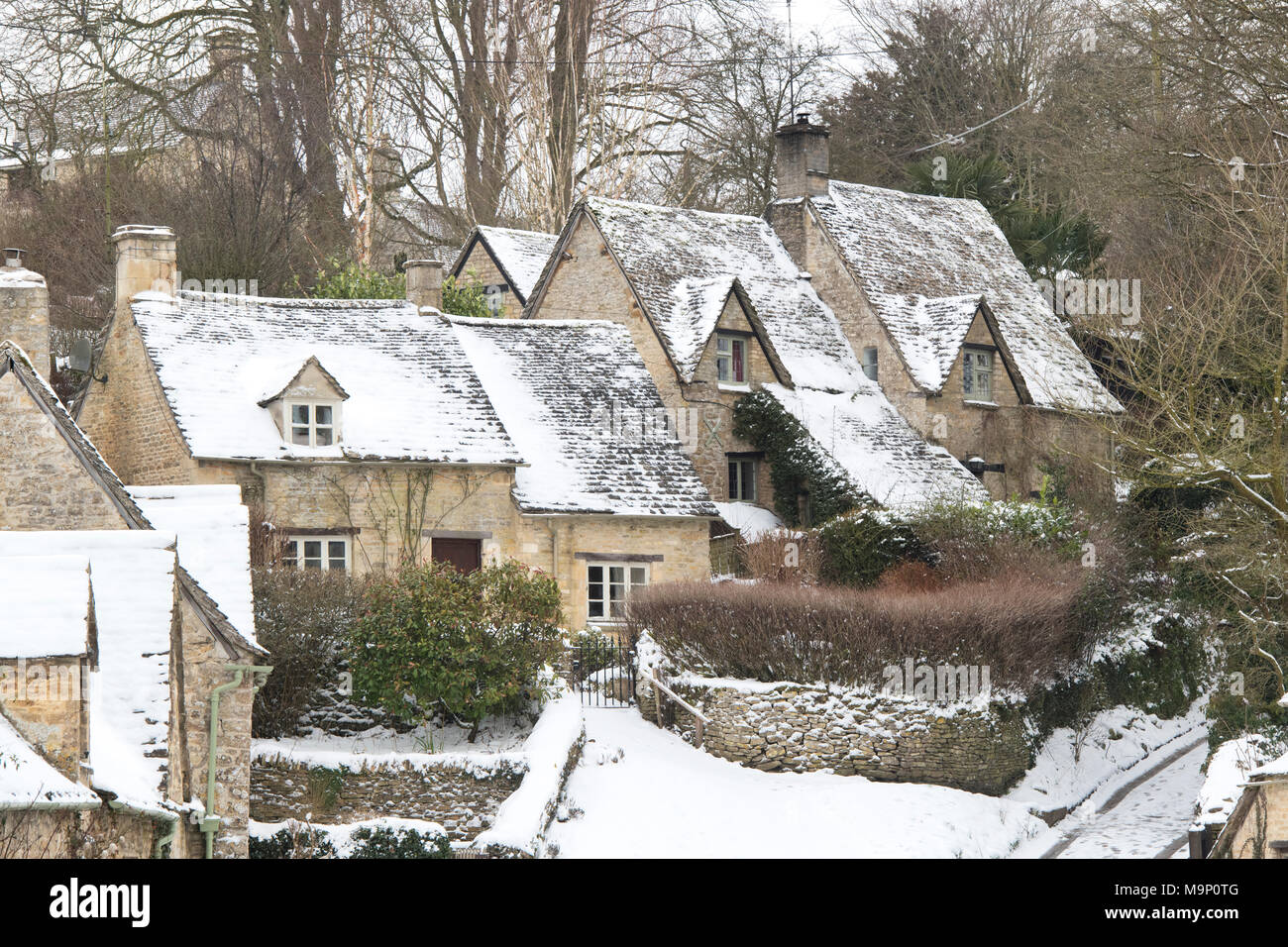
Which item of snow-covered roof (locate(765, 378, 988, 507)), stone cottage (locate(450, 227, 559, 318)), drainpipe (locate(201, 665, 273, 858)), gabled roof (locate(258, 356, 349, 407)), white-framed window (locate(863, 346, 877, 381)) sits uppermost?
stone cottage (locate(450, 227, 559, 318))

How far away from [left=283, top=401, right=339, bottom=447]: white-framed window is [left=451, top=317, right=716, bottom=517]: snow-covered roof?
3307mm

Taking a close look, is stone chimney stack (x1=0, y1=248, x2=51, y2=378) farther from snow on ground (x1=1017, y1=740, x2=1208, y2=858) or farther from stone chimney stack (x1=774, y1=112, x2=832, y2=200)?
stone chimney stack (x1=774, y1=112, x2=832, y2=200)

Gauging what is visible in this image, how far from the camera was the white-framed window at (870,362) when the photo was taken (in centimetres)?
3581

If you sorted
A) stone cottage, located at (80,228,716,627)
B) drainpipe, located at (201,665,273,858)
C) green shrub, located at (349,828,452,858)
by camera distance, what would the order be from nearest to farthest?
drainpipe, located at (201,665,273,858)
green shrub, located at (349,828,452,858)
stone cottage, located at (80,228,716,627)

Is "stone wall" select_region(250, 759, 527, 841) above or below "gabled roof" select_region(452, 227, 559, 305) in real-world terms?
below

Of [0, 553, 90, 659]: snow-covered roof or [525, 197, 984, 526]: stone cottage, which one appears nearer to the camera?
[0, 553, 90, 659]: snow-covered roof

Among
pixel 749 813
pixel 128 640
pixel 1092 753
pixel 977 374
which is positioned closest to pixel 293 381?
pixel 749 813

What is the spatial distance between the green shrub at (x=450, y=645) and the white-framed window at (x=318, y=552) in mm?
3716

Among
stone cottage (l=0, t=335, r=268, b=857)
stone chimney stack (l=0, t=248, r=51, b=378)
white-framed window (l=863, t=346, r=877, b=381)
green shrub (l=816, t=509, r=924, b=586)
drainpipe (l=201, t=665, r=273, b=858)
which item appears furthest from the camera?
white-framed window (l=863, t=346, r=877, b=381)

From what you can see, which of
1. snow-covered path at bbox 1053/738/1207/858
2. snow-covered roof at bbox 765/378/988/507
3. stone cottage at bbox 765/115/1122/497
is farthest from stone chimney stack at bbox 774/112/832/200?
snow-covered path at bbox 1053/738/1207/858

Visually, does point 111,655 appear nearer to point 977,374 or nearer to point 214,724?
point 214,724

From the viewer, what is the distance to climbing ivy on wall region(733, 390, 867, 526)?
30.9 meters

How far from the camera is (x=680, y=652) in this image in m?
24.4
